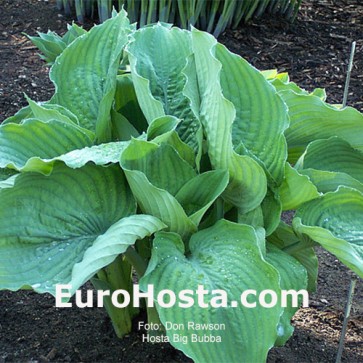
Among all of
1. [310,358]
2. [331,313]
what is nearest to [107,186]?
[310,358]

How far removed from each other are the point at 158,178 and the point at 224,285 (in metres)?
0.27

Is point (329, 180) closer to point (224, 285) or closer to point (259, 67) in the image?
point (224, 285)

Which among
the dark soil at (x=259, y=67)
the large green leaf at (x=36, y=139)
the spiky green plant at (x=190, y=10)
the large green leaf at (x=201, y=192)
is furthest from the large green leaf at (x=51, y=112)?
the spiky green plant at (x=190, y=10)

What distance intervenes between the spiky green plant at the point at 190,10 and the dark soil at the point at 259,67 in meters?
0.07

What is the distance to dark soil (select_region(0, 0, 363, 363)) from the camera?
5.74 ft

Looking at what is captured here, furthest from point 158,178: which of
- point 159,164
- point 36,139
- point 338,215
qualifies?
point 338,215

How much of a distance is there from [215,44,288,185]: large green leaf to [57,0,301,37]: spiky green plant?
190 cm

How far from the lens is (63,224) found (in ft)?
4.62

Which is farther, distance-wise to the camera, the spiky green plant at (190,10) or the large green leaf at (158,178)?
the spiky green plant at (190,10)

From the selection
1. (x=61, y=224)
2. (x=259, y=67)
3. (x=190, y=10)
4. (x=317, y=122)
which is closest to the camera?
(x=61, y=224)

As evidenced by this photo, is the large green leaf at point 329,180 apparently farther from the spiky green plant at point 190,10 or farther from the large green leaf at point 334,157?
the spiky green plant at point 190,10

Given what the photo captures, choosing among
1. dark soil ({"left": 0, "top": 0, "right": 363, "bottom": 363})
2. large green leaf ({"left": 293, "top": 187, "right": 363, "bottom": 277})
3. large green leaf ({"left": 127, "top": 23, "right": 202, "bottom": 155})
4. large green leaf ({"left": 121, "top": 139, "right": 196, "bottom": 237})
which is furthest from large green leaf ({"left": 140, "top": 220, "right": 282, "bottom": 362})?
dark soil ({"left": 0, "top": 0, "right": 363, "bottom": 363})

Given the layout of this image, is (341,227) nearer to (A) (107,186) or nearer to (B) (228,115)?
(B) (228,115)

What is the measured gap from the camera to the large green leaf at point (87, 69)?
5.48 feet
